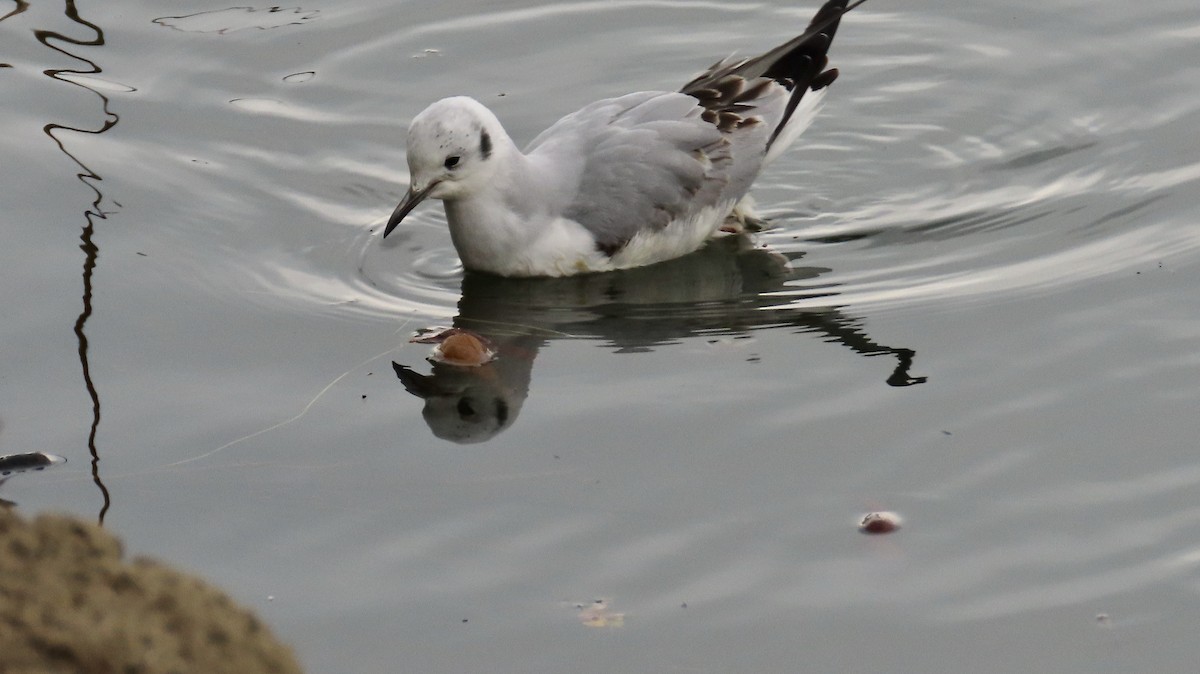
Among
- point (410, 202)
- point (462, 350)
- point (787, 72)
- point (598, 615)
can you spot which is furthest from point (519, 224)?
point (598, 615)

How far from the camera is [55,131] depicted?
782 cm

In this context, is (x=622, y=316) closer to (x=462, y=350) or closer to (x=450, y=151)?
(x=462, y=350)

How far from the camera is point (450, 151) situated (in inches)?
267

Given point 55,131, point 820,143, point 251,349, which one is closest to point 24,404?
point 251,349

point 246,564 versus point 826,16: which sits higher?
point 826,16

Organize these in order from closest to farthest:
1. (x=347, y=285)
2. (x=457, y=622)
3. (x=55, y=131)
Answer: (x=457, y=622), (x=347, y=285), (x=55, y=131)

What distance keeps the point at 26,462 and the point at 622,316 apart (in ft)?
7.84

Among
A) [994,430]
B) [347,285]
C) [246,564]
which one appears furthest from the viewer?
[347,285]

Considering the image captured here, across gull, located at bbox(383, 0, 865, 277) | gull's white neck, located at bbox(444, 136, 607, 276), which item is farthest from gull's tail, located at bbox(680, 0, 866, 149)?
gull's white neck, located at bbox(444, 136, 607, 276)

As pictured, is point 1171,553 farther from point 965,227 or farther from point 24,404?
point 24,404

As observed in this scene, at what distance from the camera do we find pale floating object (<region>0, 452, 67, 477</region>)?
514 cm

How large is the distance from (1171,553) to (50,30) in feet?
22.3

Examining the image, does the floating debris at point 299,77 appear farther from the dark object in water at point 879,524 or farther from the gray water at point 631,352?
the dark object in water at point 879,524

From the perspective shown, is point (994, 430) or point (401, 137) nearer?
point (994, 430)
